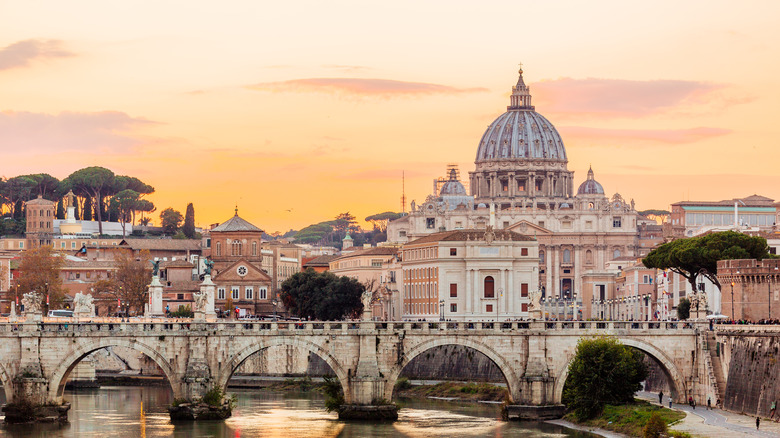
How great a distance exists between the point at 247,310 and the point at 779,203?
199ft

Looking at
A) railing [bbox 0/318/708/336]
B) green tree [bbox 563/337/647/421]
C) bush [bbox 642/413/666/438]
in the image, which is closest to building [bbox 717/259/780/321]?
railing [bbox 0/318/708/336]

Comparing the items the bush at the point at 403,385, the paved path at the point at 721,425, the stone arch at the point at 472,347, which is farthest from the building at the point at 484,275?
the paved path at the point at 721,425

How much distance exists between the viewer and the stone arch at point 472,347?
77000mm

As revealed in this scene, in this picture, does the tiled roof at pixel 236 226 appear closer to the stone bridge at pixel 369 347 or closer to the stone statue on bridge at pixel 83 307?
the stone statue on bridge at pixel 83 307

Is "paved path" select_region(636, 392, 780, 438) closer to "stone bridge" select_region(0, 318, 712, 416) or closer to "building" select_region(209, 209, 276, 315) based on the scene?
"stone bridge" select_region(0, 318, 712, 416)

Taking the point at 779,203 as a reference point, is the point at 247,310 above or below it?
below

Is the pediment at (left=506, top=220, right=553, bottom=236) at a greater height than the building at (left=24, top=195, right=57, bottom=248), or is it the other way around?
the building at (left=24, top=195, right=57, bottom=248)

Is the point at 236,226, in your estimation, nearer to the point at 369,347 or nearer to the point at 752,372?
the point at 369,347

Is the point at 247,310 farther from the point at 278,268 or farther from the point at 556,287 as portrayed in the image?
the point at 556,287

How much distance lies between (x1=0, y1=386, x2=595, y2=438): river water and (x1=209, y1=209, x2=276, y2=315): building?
54.4 meters

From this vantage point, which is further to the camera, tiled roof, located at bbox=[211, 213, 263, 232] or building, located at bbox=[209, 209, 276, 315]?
tiled roof, located at bbox=[211, 213, 263, 232]

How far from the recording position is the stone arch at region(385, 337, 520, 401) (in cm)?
7700

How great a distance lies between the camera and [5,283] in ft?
494

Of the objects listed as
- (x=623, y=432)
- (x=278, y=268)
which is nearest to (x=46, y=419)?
(x=623, y=432)
